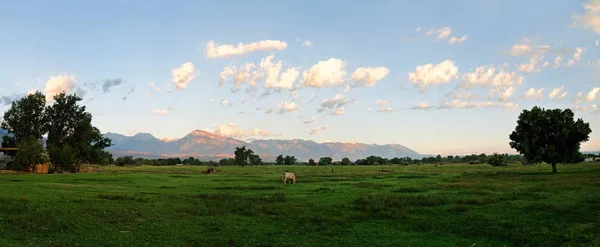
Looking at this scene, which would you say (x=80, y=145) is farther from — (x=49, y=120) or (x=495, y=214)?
(x=495, y=214)

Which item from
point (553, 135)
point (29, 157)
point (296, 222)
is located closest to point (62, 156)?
point (29, 157)

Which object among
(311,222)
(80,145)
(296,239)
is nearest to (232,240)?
(296,239)

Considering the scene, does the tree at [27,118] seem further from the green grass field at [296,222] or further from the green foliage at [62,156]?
the green grass field at [296,222]

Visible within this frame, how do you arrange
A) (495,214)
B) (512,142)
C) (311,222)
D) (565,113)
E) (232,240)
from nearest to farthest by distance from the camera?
(232,240) < (311,222) < (495,214) < (565,113) < (512,142)

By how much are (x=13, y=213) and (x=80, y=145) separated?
72941 mm

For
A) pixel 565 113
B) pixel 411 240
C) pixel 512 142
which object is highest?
pixel 565 113

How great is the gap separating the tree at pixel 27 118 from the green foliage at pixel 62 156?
26.6 feet

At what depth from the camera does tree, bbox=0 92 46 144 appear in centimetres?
7894

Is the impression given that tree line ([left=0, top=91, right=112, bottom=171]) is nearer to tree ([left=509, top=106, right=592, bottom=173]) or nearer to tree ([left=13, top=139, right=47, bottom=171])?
tree ([left=13, top=139, right=47, bottom=171])

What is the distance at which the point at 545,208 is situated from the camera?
21.8 m

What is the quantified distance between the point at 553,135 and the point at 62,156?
8367cm

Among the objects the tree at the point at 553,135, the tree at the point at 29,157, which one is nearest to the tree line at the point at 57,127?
the tree at the point at 29,157

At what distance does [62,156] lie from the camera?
242 ft

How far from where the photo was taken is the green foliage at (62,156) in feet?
243
